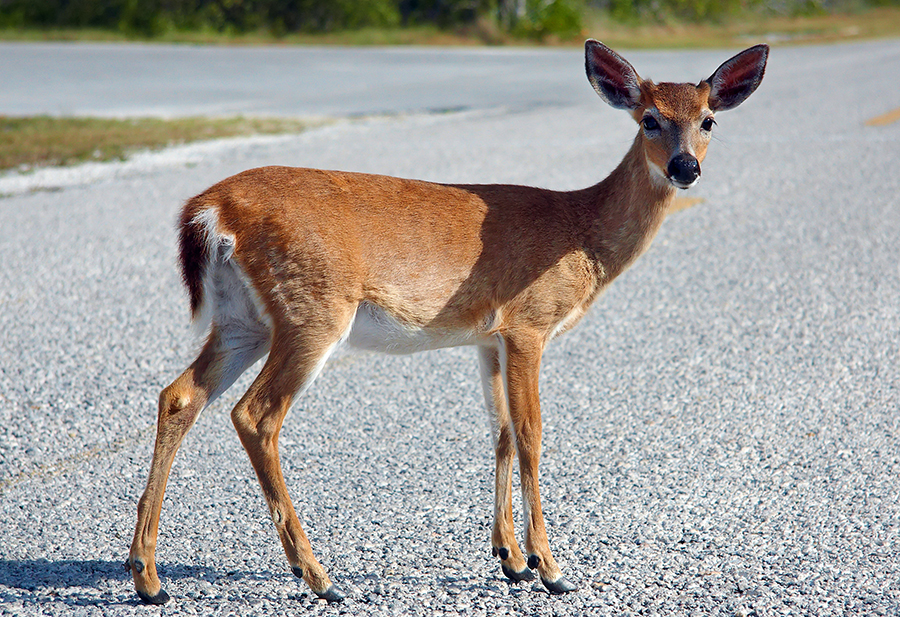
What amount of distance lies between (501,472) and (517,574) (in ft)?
1.24

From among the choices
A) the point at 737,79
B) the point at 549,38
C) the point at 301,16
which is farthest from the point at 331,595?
the point at 301,16

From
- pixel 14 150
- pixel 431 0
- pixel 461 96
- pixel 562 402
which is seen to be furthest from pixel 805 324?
pixel 431 0

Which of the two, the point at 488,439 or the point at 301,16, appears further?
the point at 301,16

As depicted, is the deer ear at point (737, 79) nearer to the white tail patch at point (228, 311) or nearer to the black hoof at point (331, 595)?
the white tail patch at point (228, 311)

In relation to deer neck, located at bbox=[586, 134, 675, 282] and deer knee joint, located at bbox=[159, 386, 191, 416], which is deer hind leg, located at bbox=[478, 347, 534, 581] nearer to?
deer neck, located at bbox=[586, 134, 675, 282]

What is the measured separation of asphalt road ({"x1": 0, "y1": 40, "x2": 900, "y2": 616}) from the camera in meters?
3.29

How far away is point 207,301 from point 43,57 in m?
24.4

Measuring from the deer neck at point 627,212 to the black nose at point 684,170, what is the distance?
12.8 inches

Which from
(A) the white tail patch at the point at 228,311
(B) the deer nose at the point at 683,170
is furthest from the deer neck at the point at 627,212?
(A) the white tail patch at the point at 228,311

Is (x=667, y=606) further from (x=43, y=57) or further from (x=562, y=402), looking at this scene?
(x=43, y=57)

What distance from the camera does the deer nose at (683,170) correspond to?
3.39 metres

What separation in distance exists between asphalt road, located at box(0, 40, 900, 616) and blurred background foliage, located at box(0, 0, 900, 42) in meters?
25.9

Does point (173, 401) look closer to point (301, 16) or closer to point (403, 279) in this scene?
point (403, 279)

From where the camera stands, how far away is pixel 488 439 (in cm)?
451
